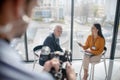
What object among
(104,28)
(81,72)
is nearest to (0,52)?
(81,72)

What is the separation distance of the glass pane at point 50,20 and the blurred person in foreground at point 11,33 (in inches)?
147

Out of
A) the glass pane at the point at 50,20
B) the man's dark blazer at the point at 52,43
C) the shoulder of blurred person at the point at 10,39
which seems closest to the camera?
the shoulder of blurred person at the point at 10,39

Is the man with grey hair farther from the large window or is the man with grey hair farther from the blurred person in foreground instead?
the blurred person in foreground

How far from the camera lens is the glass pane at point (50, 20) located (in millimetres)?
4293

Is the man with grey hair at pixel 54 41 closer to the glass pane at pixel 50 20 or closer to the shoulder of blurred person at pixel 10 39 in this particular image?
the glass pane at pixel 50 20

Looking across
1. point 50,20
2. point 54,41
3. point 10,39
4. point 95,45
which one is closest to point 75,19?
point 50,20

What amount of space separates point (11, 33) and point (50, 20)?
3.97 metres

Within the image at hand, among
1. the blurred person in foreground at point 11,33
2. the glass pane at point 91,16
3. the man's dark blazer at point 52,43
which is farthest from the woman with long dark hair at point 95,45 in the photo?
the blurred person in foreground at point 11,33

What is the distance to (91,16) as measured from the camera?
449cm

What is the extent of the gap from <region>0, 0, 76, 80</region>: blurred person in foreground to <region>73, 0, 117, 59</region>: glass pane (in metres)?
3.88

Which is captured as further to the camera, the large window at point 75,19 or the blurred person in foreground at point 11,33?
the large window at point 75,19

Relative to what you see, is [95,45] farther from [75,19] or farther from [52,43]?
[75,19]

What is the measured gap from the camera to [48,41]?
3.40 meters

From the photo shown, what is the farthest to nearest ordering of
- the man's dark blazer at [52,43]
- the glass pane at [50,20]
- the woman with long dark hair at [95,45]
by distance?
1. the glass pane at [50,20]
2. the woman with long dark hair at [95,45]
3. the man's dark blazer at [52,43]
